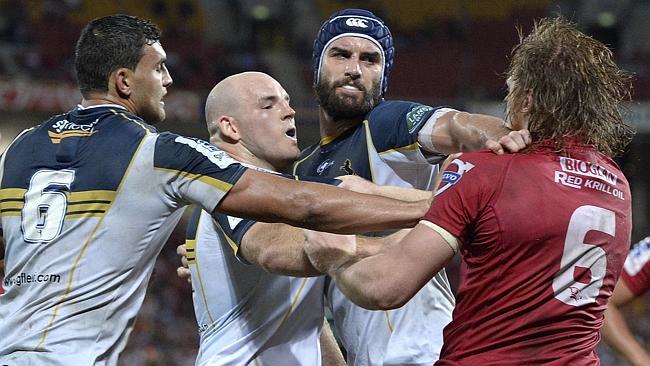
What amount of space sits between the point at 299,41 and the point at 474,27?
423 centimetres

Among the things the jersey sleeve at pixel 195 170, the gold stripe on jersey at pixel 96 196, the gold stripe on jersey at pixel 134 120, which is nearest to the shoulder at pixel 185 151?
the jersey sleeve at pixel 195 170

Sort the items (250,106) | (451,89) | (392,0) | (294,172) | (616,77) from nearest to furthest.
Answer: (616,77), (250,106), (294,172), (451,89), (392,0)

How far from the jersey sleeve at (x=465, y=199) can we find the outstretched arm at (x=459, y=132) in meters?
0.65

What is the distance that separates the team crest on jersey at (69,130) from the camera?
3998 mm

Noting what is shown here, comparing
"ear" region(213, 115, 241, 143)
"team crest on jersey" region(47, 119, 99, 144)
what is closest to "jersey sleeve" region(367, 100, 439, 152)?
"ear" region(213, 115, 241, 143)

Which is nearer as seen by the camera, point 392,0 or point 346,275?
point 346,275

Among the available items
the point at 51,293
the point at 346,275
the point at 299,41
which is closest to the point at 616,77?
the point at 346,275

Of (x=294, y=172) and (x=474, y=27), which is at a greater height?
(x=294, y=172)

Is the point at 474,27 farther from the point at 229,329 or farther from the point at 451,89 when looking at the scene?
the point at 229,329

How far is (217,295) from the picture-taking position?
436cm

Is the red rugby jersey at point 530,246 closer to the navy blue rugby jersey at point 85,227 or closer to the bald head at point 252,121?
the navy blue rugby jersey at point 85,227

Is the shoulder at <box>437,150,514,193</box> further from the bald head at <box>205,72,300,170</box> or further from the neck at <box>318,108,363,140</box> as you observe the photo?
the neck at <box>318,108,363,140</box>

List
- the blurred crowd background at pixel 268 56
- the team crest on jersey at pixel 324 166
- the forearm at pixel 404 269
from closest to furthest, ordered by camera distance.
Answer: the forearm at pixel 404 269, the team crest on jersey at pixel 324 166, the blurred crowd background at pixel 268 56

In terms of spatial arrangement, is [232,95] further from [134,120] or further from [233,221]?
[233,221]
